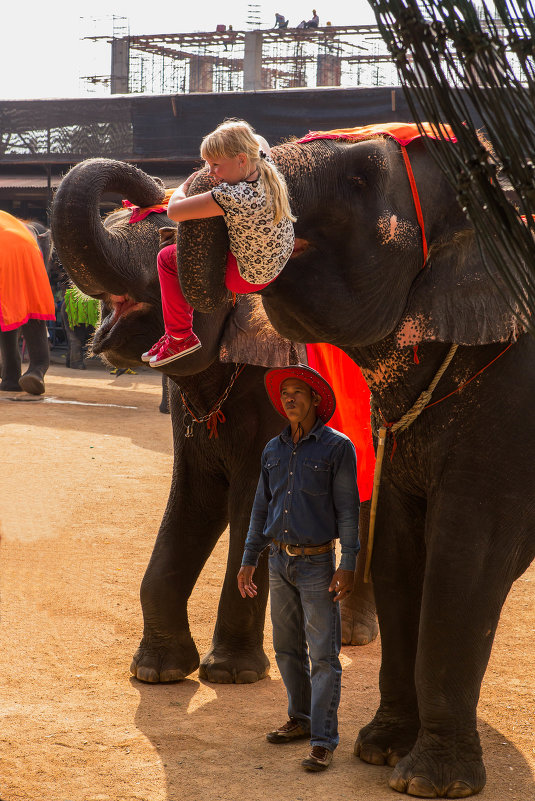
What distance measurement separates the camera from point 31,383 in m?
12.9

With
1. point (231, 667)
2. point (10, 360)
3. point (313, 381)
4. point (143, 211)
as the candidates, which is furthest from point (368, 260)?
point (10, 360)

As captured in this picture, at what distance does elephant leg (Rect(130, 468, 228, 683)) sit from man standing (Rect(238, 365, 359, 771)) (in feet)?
2.50

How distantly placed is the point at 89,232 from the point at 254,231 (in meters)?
1.58

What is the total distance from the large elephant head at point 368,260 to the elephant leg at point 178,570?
1735 mm

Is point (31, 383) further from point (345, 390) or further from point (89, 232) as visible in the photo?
point (89, 232)

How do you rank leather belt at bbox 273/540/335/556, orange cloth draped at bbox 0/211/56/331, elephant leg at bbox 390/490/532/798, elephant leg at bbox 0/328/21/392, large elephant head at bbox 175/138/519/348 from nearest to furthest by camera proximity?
large elephant head at bbox 175/138/519/348, elephant leg at bbox 390/490/532/798, leather belt at bbox 273/540/335/556, orange cloth draped at bbox 0/211/56/331, elephant leg at bbox 0/328/21/392

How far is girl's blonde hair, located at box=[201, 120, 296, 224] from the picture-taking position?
8.33 feet

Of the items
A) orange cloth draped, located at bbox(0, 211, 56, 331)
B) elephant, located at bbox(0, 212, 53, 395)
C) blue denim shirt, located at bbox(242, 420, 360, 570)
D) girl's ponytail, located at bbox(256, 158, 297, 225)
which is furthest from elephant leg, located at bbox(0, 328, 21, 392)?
girl's ponytail, located at bbox(256, 158, 297, 225)

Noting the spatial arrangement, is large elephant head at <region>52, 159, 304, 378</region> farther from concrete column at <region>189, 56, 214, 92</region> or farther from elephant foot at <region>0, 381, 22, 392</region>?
concrete column at <region>189, 56, 214, 92</region>

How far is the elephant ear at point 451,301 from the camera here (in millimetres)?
3041

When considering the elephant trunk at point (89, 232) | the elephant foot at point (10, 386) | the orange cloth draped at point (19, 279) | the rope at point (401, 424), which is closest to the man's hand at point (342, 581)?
the rope at point (401, 424)

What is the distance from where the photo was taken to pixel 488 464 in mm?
3154

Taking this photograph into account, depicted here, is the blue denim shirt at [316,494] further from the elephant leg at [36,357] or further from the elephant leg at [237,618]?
the elephant leg at [36,357]

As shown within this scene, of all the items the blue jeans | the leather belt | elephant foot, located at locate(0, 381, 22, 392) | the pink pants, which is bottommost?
elephant foot, located at locate(0, 381, 22, 392)
